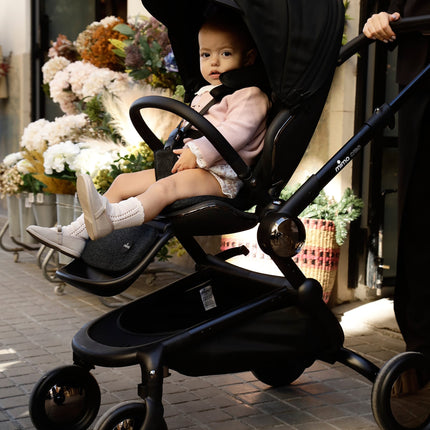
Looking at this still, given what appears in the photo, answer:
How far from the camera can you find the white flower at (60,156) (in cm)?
538

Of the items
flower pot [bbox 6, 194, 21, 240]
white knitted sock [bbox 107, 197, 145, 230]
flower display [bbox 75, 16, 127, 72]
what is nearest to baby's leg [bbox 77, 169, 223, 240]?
white knitted sock [bbox 107, 197, 145, 230]

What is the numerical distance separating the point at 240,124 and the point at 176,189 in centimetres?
34

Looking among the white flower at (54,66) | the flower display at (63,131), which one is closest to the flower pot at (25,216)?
the flower display at (63,131)

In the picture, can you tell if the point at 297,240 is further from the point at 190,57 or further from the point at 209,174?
the point at 190,57

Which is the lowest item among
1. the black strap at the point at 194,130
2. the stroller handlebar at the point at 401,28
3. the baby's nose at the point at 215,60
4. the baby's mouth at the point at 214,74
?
the black strap at the point at 194,130

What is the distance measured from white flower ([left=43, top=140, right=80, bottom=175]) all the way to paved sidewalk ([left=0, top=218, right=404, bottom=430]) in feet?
3.57

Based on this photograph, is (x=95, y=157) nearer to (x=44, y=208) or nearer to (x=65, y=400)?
(x=44, y=208)

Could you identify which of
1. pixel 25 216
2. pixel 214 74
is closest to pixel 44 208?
pixel 25 216

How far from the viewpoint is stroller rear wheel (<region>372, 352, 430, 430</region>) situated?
9.32ft

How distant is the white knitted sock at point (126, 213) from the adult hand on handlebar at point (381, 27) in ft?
3.90

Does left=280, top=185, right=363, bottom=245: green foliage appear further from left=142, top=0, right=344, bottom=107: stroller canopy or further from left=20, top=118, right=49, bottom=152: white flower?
left=20, top=118, right=49, bottom=152: white flower

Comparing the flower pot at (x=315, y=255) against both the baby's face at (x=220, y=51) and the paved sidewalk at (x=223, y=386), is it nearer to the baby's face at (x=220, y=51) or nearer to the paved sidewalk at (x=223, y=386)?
the paved sidewalk at (x=223, y=386)

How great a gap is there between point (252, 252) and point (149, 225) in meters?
1.94

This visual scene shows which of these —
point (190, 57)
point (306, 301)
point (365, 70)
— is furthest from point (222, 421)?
point (365, 70)
